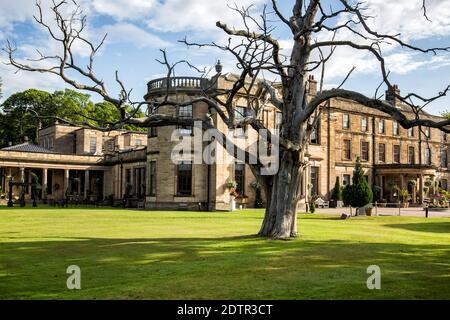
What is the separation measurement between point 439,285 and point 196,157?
2925cm

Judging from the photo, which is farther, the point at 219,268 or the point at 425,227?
the point at 425,227

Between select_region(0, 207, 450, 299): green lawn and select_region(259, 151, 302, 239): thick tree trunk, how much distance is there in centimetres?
74

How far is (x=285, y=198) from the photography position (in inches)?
577

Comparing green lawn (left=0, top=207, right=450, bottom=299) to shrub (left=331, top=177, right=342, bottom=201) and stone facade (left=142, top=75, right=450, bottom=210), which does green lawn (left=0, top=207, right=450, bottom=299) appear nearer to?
stone facade (left=142, top=75, right=450, bottom=210)

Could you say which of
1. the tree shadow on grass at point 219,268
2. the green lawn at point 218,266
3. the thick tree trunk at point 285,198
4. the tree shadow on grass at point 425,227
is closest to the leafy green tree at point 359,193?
the tree shadow on grass at point 425,227

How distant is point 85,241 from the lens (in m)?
13.3

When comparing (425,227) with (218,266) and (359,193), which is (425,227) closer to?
(359,193)

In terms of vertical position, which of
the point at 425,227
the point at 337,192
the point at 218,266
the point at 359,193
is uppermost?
the point at 359,193

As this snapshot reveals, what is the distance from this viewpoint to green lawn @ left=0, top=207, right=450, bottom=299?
701 cm

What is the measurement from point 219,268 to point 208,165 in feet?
90.8

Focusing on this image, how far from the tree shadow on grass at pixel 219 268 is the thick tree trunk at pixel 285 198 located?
1090mm

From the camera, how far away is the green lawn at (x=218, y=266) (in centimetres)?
701

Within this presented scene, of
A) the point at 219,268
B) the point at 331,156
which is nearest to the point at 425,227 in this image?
the point at 219,268
